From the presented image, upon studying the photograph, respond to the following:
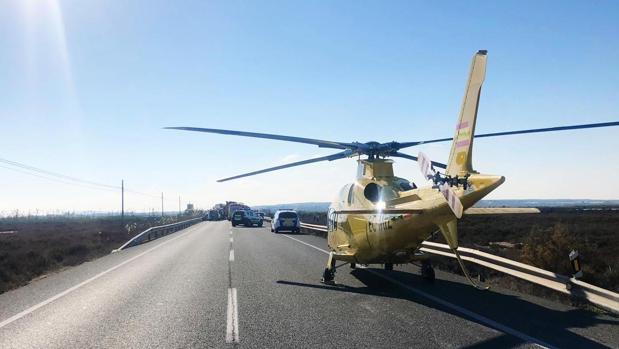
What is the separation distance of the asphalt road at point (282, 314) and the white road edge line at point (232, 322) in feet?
0.05

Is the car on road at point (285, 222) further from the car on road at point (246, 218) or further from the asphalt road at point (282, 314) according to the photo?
the asphalt road at point (282, 314)

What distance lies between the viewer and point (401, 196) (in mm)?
10250

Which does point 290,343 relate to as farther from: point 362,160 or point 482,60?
point 362,160

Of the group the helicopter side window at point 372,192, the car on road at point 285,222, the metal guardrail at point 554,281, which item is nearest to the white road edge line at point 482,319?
the metal guardrail at point 554,281

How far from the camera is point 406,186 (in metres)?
11.0

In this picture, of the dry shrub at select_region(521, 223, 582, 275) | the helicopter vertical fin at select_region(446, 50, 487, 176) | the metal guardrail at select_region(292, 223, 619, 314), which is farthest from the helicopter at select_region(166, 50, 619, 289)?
the dry shrub at select_region(521, 223, 582, 275)

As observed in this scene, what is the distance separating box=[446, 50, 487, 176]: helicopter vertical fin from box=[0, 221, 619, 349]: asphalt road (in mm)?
2504

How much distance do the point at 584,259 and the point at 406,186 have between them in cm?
574

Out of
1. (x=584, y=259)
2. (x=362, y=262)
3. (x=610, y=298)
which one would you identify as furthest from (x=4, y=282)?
(x=584, y=259)

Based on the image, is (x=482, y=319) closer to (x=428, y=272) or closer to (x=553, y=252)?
(x=428, y=272)

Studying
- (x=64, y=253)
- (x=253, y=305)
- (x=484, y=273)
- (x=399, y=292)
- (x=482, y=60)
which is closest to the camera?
(x=482, y=60)

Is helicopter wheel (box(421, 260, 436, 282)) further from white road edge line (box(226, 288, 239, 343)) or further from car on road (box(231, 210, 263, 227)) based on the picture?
car on road (box(231, 210, 263, 227))

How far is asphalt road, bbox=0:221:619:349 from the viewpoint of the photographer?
6496 millimetres

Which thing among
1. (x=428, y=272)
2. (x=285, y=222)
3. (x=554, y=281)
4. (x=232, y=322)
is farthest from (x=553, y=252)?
(x=285, y=222)
